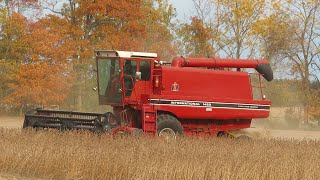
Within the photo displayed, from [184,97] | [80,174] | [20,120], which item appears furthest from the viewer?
[20,120]

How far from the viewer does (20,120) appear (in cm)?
3128

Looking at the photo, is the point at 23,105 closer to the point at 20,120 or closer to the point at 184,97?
the point at 20,120

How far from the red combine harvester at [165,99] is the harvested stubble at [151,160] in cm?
349

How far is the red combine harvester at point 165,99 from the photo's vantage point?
1558cm

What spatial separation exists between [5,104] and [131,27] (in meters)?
8.38

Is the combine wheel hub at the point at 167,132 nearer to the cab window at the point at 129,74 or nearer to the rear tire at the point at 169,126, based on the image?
the rear tire at the point at 169,126

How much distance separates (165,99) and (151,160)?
6.60 meters

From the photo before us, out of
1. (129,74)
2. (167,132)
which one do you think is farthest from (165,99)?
(129,74)

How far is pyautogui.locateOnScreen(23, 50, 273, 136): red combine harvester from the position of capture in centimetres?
1558

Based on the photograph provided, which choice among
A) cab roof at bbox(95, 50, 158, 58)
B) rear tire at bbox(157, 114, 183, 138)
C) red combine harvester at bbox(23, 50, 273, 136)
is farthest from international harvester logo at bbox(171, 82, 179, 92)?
rear tire at bbox(157, 114, 183, 138)

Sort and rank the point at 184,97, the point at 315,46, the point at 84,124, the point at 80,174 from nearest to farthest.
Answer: the point at 80,174 → the point at 84,124 → the point at 184,97 → the point at 315,46

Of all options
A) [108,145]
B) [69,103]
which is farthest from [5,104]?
[108,145]

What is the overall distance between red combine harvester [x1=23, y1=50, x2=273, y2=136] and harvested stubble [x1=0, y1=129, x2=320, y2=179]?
137 inches

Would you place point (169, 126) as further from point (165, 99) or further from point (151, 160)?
point (151, 160)
